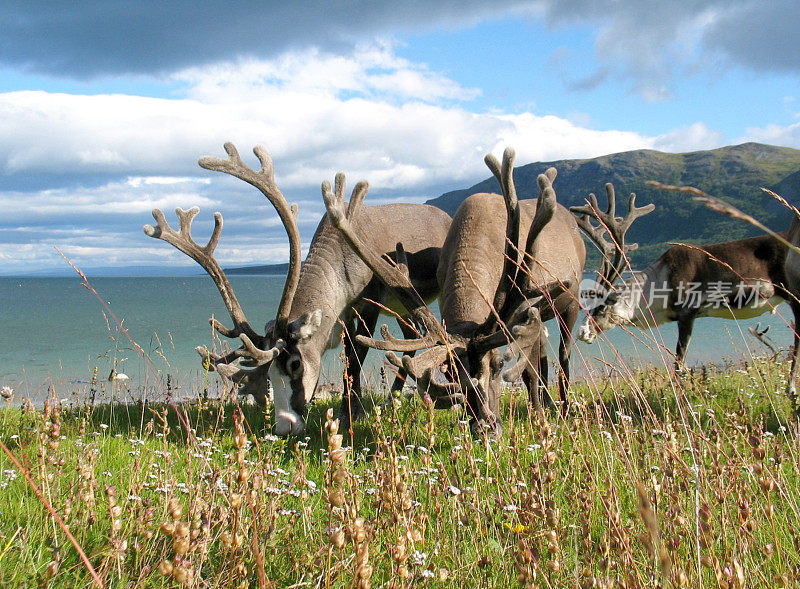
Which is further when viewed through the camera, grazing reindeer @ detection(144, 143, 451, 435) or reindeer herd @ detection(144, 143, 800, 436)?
grazing reindeer @ detection(144, 143, 451, 435)

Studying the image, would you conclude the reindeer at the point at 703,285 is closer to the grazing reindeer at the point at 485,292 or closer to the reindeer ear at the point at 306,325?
the grazing reindeer at the point at 485,292

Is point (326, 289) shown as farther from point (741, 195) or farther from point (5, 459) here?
point (741, 195)

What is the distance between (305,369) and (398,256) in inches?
66.5

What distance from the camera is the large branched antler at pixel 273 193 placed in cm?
726

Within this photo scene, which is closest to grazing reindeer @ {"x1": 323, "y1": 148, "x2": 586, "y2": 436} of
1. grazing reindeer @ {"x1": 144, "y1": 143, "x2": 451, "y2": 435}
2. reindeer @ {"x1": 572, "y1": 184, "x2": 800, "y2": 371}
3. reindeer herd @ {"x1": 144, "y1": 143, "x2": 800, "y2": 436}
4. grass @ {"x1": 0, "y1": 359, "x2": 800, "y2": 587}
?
reindeer herd @ {"x1": 144, "y1": 143, "x2": 800, "y2": 436}

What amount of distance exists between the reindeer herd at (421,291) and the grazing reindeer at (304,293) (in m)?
0.02

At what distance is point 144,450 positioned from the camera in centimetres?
543

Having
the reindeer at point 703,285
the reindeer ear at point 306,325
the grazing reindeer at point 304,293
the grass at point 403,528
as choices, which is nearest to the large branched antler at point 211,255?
the grazing reindeer at point 304,293

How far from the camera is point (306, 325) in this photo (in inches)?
275

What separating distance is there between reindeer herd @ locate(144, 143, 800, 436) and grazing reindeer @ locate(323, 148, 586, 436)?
17 mm

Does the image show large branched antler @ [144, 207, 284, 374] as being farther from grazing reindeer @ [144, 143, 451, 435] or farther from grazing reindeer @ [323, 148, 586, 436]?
grazing reindeer @ [323, 148, 586, 436]

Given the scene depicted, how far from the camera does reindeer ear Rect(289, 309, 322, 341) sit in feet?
22.9

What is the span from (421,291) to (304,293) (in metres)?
1.69

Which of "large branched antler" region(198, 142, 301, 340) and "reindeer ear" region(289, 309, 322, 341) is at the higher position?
"large branched antler" region(198, 142, 301, 340)
